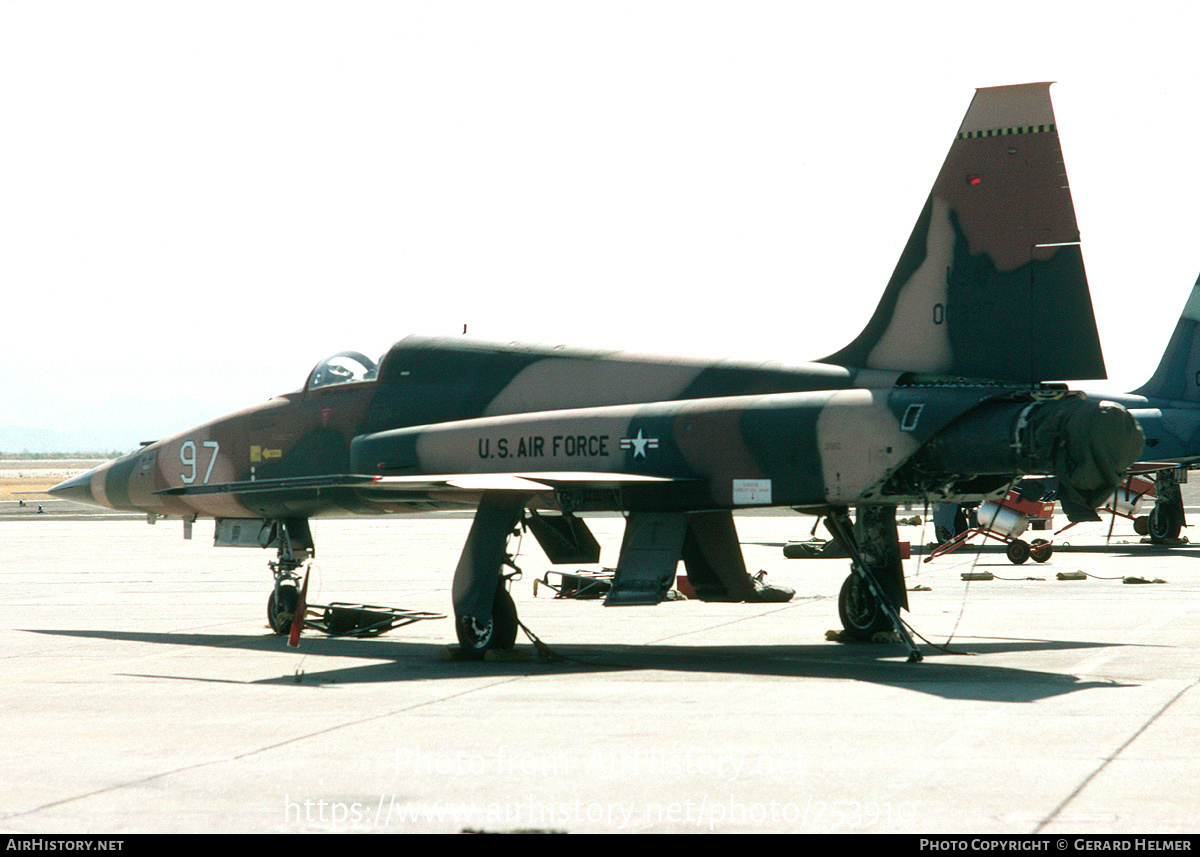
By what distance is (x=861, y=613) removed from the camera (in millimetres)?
14570

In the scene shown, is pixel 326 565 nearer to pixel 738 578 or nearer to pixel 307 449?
pixel 307 449

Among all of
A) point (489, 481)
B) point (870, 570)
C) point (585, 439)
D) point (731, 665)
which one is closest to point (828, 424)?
point (870, 570)

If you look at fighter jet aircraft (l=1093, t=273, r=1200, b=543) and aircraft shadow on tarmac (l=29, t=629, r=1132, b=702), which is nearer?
aircraft shadow on tarmac (l=29, t=629, r=1132, b=702)

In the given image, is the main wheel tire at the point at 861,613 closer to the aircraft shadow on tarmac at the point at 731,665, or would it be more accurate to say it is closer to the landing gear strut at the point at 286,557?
the aircraft shadow on tarmac at the point at 731,665

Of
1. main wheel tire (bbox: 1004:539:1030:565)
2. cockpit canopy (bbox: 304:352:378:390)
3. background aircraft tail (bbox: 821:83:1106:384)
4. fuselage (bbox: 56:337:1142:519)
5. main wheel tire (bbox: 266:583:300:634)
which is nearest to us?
fuselage (bbox: 56:337:1142:519)

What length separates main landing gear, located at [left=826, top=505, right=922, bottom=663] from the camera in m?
14.2

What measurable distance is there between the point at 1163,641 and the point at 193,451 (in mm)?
12545

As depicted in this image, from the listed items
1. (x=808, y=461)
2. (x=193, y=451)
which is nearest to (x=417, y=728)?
(x=808, y=461)

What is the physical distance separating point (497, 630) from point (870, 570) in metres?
4.15

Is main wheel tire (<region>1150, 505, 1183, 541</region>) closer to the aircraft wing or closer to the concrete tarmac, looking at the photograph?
the concrete tarmac

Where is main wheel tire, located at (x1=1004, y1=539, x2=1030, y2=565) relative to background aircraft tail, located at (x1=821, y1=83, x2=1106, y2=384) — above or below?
below

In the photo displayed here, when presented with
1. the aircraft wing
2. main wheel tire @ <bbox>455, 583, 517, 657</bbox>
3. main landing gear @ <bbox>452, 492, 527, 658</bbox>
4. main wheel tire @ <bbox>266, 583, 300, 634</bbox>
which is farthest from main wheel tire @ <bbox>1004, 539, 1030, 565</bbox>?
main landing gear @ <bbox>452, 492, 527, 658</bbox>

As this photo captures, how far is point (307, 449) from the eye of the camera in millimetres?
16750

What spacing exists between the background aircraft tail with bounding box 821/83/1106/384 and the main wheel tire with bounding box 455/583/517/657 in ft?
15.7
